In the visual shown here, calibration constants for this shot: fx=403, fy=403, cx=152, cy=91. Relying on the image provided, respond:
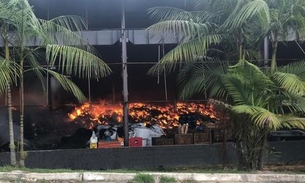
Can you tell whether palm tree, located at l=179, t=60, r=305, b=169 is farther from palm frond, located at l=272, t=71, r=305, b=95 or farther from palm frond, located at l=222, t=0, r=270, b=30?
palm frond, located at l=222, t=0, r=270, b=30

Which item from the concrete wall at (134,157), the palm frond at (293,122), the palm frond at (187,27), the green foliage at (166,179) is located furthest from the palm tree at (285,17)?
the concrete wall at (134,157)

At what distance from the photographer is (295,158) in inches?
493

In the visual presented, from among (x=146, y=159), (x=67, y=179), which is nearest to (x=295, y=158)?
(x=146, y=159)

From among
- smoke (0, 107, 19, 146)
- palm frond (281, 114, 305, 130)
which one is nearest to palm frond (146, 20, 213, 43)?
palm frond (281, 114, 305, 130)

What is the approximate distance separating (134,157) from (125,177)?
3559 mm

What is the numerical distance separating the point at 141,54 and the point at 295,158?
7.83m

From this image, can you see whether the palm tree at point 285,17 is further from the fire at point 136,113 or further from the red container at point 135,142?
the fire at point 136,113

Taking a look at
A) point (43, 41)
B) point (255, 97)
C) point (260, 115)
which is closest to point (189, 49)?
point (255, 97)

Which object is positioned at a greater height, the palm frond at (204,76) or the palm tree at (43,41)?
the palm tree at (43,41)

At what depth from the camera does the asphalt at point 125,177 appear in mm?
7945

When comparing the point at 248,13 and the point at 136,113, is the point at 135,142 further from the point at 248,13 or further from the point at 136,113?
the point at 248,13

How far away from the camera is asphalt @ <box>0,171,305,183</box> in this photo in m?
7.95

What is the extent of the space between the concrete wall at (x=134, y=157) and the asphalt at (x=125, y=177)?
9.88 feet

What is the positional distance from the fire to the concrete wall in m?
4.80
